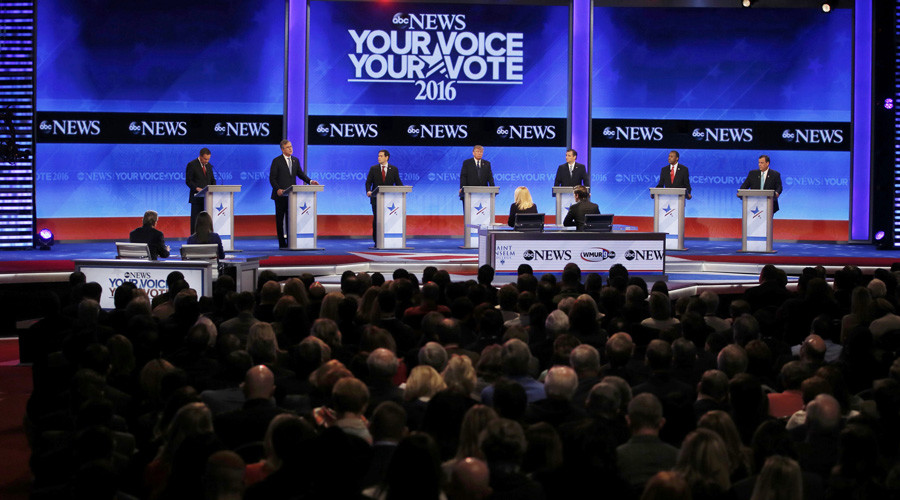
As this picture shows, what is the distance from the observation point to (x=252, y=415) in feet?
13.0

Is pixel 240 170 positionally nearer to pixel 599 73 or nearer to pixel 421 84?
pixel 421 84

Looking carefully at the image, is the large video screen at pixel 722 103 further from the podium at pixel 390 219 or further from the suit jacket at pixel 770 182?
the podium at pixel 390 219

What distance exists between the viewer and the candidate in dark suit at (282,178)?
13445 mm

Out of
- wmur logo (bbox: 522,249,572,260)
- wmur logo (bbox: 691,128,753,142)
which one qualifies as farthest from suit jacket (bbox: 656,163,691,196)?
wmur logo (bbox: 522,249,572,260)

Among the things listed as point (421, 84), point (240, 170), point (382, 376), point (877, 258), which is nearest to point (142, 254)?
point (382, 376)

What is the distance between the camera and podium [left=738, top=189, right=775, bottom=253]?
13516 mm

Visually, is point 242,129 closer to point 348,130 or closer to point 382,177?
point 348,130

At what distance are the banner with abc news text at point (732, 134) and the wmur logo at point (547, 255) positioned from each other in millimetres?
6410

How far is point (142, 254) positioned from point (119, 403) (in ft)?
15.2

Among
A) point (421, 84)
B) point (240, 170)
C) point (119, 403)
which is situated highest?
point (421, 84)

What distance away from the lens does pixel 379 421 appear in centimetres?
363

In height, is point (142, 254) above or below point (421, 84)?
below

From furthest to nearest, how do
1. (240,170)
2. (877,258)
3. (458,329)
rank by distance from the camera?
(240,170)
(877,258)
(458,329)

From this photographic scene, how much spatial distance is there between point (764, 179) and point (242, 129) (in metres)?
8.06
